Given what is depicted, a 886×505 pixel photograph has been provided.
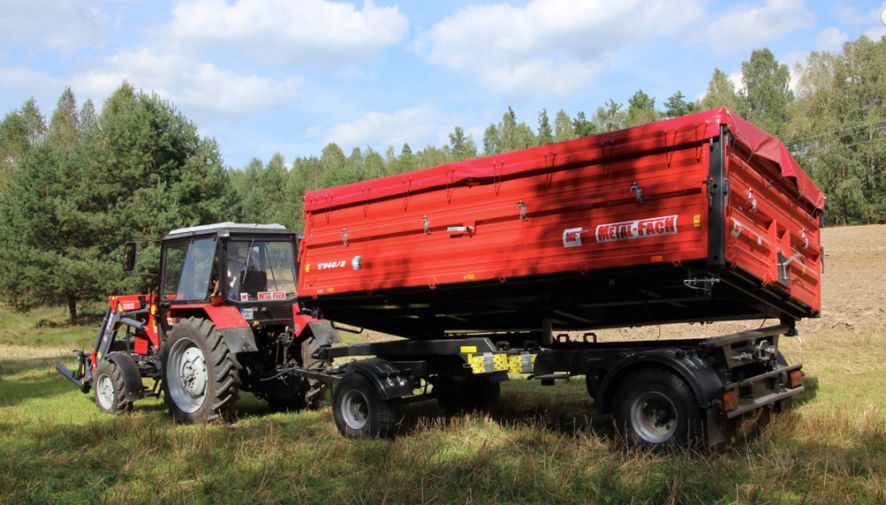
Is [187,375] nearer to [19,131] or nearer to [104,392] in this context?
[104,392]

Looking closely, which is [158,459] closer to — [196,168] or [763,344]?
[763,344]

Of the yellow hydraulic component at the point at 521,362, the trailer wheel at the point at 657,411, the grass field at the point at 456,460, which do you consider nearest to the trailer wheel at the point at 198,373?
the grass field at the point at 456,460

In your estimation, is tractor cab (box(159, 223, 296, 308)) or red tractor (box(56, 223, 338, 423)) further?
tractor cab (box(159, 223, 296, 308))

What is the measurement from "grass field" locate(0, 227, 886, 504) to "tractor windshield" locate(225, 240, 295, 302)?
4.96 feet

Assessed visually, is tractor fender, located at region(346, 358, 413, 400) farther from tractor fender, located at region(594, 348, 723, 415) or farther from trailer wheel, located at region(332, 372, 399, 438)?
tractor fender, located at region(594, 348, 723, 415)

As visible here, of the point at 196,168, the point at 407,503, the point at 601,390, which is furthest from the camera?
the point at 196,168

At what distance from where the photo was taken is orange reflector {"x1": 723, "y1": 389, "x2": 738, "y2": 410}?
5.72 meters

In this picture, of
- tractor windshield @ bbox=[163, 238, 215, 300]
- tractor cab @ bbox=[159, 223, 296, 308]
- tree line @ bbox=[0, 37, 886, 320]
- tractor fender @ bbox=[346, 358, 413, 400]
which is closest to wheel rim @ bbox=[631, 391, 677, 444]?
tractor fender @ bbox=[346, 358, 413, 400]

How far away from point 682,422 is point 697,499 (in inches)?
46.7

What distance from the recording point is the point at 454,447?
6.63 meters

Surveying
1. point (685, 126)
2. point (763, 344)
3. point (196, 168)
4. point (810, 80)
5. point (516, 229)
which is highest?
point (810, 80)

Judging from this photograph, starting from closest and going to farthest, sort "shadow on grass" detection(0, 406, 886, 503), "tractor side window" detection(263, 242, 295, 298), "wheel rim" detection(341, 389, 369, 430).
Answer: "shadow on grass" detection(0, 406, 886, 503) < "wheel rim" detection(341, 389, 369, 430) < "tractor side window" detection(263, 242, 295, 298)

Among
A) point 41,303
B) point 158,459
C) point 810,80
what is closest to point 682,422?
point 158,459

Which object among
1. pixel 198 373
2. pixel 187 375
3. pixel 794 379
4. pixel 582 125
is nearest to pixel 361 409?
pixel 198 373
